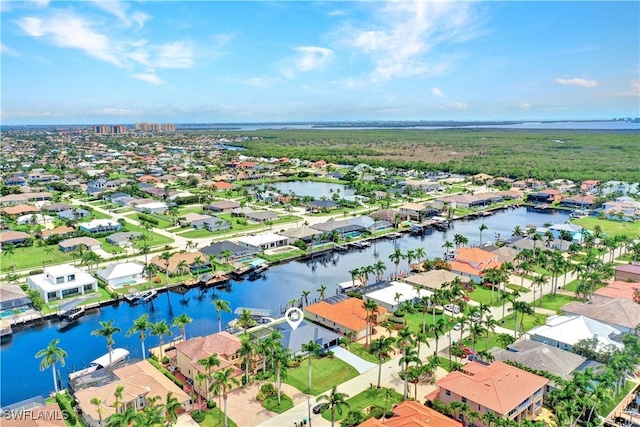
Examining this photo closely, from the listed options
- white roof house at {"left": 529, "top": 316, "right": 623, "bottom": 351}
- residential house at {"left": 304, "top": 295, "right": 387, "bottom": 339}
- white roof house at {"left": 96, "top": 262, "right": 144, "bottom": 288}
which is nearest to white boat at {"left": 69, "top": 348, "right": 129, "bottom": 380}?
white roof house at {"left": 96, "top": 262, "right": 144, "bottom": 288}

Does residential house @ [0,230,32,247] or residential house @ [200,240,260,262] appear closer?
residential house @ [200,240,260,262]

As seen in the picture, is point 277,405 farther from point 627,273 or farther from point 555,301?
point 627,273

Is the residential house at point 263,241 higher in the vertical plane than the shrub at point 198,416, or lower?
higher

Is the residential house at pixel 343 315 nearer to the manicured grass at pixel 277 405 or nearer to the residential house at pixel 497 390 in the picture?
the manicured grass at pixel 277 405

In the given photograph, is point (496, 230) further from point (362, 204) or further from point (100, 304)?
point (100, 304)

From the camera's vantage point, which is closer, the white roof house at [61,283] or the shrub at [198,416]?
the shrub at [198,416]

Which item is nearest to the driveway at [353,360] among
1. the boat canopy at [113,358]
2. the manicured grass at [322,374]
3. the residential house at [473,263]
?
the manicured grass at [322,374]

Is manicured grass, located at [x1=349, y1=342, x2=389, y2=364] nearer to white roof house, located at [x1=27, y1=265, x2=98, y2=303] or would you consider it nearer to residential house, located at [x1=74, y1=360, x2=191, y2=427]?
residential house, located at [x1=74, y1=360, x2=191, y2=427]
